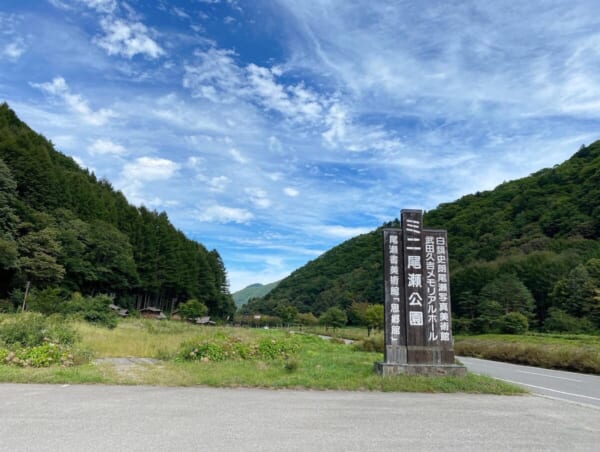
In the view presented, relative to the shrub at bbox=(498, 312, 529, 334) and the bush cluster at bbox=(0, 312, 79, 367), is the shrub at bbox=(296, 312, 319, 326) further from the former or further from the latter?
the bush cluster at bbox=(0, 312, 79, 367)

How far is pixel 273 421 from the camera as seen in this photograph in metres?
4.62

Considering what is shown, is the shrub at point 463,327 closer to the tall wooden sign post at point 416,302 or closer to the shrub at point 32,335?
the tall wooden sign post at point 416,302

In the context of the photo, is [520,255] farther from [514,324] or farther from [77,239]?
[77,239]

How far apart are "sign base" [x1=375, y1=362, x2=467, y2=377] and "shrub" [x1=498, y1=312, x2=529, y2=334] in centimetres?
3318

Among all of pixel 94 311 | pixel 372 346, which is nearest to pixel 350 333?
pixel 372 346

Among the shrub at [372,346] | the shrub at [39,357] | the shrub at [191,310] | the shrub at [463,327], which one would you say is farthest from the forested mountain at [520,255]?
the shrub at [39,357]

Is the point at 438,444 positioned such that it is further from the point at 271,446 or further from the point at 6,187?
the point at 6,187

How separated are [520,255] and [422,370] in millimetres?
55345

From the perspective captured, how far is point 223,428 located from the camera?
4266 mm

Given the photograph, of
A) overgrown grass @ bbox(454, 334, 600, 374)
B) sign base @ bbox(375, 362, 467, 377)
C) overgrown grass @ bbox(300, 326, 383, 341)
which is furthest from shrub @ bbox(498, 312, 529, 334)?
sign base @ bbox(375, 362, 467, 377)

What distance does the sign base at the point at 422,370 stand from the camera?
8000mm

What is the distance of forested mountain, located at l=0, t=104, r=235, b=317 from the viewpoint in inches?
1325

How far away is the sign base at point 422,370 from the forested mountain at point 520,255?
33.1m

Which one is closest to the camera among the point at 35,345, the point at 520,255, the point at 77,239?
the point at 35,345
